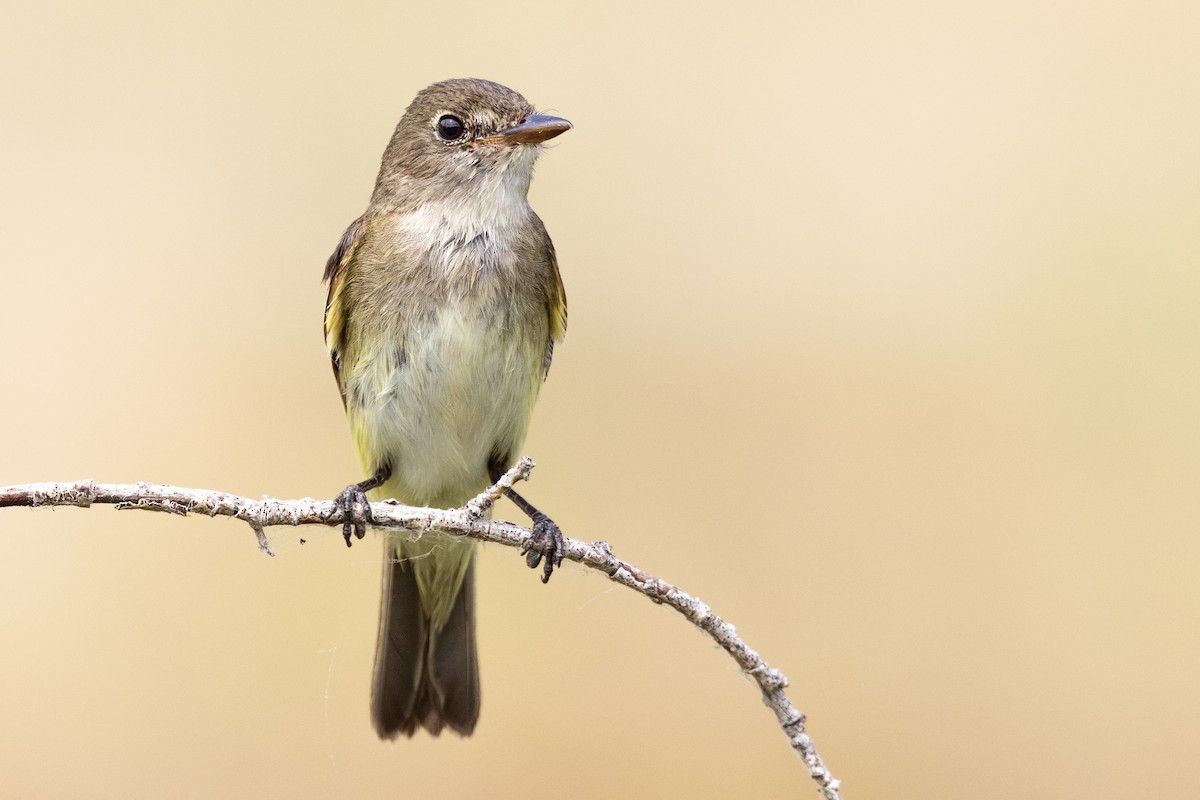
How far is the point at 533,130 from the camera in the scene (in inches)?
128

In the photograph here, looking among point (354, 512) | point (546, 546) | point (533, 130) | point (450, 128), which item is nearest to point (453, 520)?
point (354, 512)

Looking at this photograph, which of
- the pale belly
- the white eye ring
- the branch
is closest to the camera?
the branch

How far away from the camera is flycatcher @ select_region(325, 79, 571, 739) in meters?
3.30

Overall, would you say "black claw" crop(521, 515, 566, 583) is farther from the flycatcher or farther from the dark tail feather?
the dark tail feather

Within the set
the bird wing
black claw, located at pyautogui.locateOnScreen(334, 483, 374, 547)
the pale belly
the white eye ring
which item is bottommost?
black claw, located at pyautogui.locateOnScreen(334, 483, 374, 547)

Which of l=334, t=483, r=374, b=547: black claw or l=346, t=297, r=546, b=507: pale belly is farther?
l=346, t=297, r=546, b=507: pale belly

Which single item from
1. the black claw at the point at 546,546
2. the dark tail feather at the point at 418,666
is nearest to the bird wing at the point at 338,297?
the dark tail feather at the point at 418,666

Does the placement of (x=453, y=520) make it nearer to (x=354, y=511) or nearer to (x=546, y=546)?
(x=354, y=511)

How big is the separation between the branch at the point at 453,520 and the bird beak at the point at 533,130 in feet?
3.84

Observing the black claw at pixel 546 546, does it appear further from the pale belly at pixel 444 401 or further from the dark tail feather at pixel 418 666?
the dark tail feather at pixel 418 666

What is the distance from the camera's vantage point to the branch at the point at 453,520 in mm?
1907

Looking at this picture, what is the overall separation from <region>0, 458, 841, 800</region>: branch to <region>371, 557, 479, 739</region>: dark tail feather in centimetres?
130

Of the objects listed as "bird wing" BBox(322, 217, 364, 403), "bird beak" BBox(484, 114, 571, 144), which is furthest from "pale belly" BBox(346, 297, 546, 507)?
"bird beak" BBox(484, 114, 571, 144)

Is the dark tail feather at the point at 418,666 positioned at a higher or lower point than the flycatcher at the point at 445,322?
lower
